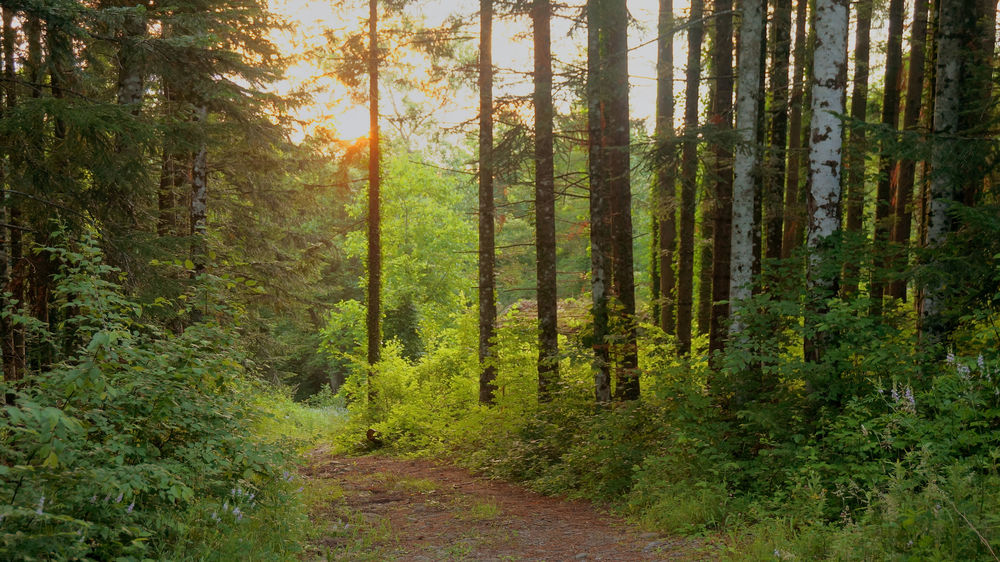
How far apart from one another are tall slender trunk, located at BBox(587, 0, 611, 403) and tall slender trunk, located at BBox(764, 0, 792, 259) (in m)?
2.74

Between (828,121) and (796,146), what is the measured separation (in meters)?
9.47

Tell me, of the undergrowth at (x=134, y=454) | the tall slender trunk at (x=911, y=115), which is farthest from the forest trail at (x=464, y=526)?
the tall slender trunk at (x=911, y=115)

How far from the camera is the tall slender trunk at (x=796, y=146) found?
14.0 meters

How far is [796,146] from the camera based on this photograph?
16.4 m

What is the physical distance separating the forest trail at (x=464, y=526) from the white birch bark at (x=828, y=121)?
387 cm

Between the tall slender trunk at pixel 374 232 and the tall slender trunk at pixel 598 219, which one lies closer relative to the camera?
the tall slender trunk at pixel 598 219

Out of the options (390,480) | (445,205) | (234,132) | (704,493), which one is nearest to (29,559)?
(704,493)

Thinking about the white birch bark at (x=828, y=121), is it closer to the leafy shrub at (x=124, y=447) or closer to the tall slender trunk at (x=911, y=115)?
the leafy shrub at (x=124, y=447)

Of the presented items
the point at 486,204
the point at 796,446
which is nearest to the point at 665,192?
the point at 486,204

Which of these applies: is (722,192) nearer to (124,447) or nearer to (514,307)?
(514,307)

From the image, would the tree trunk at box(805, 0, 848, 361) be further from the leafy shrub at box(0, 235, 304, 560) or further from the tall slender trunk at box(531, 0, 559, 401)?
the leafy shrub at box(0, 235, 304, 560)

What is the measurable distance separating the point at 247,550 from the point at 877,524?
15.1 feet

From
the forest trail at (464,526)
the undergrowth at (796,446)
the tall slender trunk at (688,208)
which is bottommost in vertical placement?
the forest trail at (464,526)

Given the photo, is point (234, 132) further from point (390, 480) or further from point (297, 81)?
point (390, 480)
